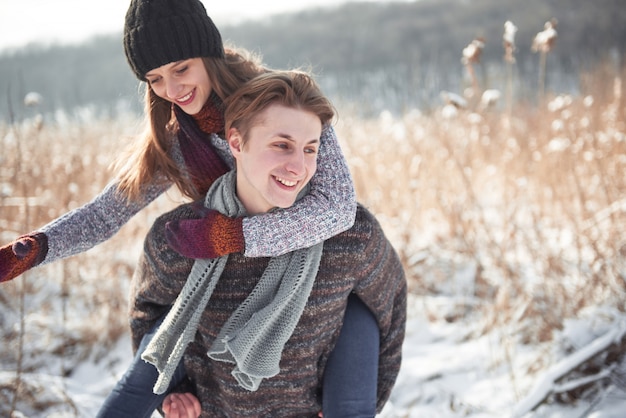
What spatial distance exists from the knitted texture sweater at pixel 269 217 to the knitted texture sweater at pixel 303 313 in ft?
0.40

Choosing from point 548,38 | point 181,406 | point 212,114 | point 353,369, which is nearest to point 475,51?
point 548,38

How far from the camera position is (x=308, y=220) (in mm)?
1397

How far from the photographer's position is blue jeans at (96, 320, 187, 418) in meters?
1.54

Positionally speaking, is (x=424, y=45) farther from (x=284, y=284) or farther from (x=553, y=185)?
(x=284, y=284)

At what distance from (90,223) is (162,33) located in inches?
24.0

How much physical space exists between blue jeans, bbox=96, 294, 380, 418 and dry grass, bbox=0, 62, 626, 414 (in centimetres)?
95

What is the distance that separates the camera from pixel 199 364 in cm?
165

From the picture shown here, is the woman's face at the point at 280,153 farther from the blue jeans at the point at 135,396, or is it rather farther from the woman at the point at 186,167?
the blue jeans at the point at 135,396

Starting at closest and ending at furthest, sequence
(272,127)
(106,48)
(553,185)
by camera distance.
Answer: (272,127) < (553,185) < (106,48)

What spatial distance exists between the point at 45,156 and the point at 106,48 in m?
24.6

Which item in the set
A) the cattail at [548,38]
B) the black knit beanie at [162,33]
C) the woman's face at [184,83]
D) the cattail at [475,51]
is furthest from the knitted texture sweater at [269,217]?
the cattail at [548,38]

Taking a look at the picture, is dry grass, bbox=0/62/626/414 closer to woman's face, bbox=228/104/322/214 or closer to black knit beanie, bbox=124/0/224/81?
black knit beanie, bbox=124/0/224/81

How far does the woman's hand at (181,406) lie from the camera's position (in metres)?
1.59

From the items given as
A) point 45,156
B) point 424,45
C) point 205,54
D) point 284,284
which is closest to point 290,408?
point 284,284
